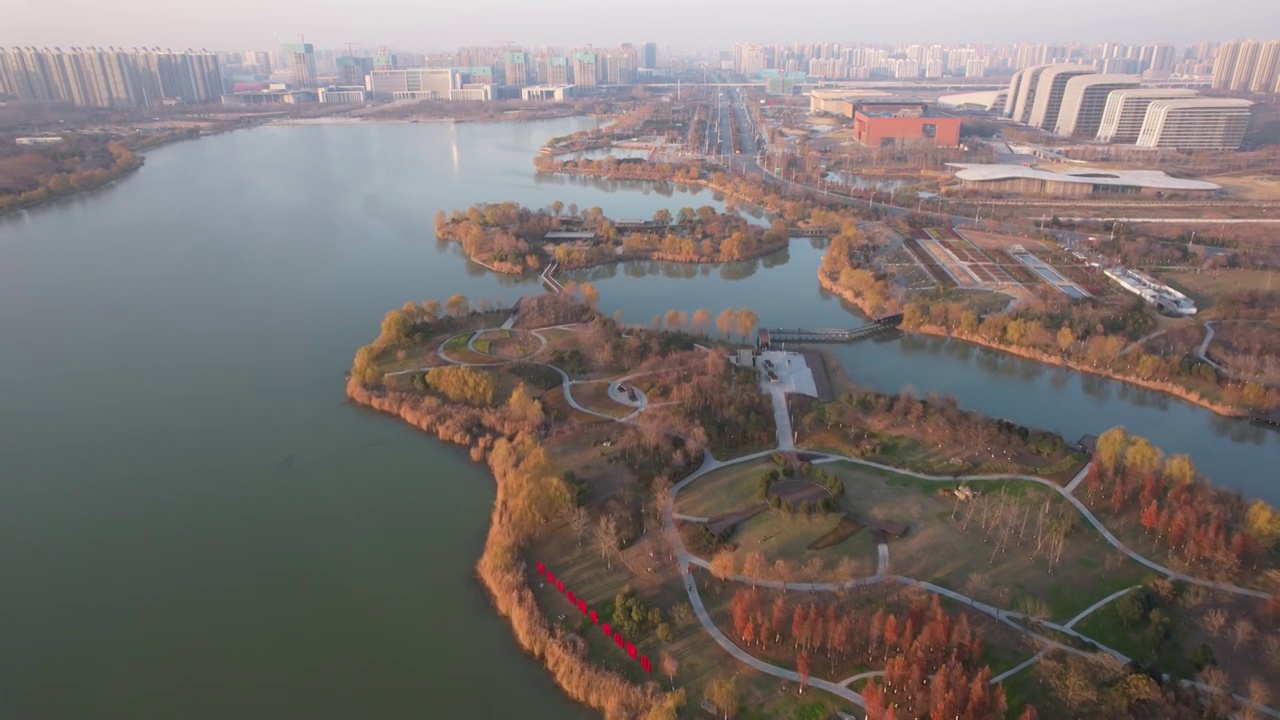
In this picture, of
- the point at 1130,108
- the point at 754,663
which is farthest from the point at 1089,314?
the point at 1130,108

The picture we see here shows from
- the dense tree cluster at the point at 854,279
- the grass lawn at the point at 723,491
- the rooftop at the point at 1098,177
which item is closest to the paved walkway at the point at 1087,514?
the grass lawn at the point at 723,491

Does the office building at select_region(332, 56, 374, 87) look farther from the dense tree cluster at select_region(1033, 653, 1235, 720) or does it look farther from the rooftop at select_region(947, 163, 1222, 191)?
the dense tree cluster at select_region(1033, 653, 1235, 720)

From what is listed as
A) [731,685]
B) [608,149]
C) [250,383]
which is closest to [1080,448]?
[731,685]

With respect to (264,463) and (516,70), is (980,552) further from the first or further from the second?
(516,70)

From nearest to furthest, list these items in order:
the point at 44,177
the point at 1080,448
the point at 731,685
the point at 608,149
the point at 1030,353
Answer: the point at 731,685
the point at 1080,448
the point at 1030,353
the point at 44,177
the point at 608,149

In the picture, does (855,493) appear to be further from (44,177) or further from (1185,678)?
(44,177)

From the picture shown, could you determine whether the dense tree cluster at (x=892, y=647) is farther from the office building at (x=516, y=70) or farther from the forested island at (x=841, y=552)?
the office building at (x=516, y=70)

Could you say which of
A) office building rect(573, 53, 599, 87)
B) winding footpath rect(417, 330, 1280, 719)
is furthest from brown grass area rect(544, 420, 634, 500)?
office building rect(573, 53, 599, 87)
